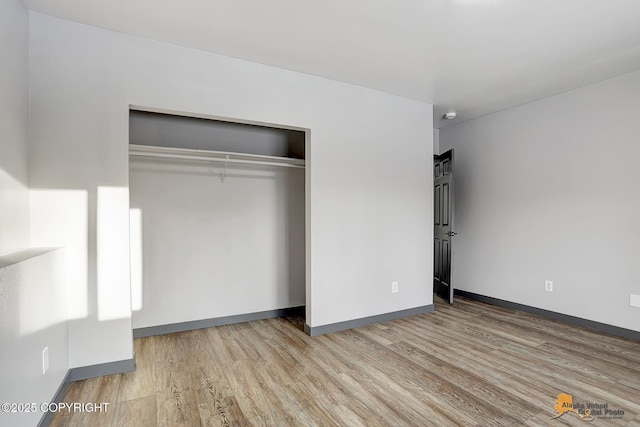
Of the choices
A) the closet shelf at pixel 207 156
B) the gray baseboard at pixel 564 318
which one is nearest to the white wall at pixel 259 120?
the closet shelf at pixel 207 156

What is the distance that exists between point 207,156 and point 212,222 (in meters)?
0.69

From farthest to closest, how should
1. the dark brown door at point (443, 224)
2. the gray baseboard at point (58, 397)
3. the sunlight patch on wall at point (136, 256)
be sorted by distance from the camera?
the dark brown door at point (443, 224) < the sunlight patch on wall at point (136, 256) < the gray baseboard at point (58, 397)

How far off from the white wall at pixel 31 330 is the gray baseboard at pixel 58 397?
0.14 ft

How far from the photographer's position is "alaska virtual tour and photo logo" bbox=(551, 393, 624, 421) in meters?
1.95

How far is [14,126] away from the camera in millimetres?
1978

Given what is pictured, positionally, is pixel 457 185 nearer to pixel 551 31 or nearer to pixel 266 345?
pixel 551 31

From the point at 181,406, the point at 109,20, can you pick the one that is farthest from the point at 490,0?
the point at 181,406

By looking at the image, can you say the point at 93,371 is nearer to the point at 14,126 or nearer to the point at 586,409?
the point at 14,126

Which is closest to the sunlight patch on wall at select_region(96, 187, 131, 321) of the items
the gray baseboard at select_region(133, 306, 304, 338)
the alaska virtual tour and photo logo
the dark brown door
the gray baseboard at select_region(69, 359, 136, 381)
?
the gray baseboard at select_region(69, 359, 136, 381)

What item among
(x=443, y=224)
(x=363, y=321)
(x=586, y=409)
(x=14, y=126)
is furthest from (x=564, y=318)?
(x=14, y=126)

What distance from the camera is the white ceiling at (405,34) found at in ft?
7.11

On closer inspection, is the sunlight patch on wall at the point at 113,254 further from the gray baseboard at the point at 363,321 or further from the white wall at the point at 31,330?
the gray baseboard at the point at 363,321

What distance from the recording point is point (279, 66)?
306cm

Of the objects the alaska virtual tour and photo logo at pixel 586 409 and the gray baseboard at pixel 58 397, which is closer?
the gray baseboard at pixel 58 397
